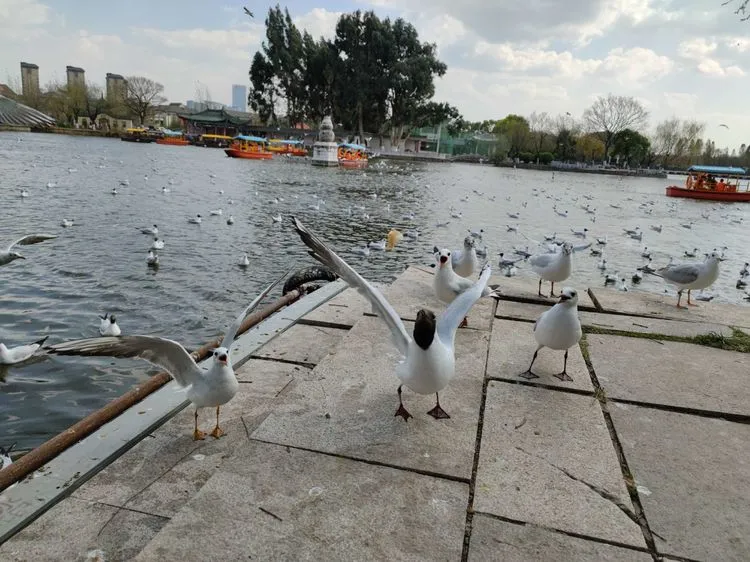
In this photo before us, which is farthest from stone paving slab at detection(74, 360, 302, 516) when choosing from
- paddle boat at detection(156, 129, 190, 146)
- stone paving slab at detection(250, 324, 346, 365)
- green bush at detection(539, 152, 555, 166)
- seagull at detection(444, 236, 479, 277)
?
green bush at detection(539, 152, 555, 166)

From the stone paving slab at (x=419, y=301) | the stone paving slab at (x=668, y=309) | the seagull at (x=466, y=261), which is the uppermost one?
the seagull at (x=466, y=261)

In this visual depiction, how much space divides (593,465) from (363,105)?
64.1 m

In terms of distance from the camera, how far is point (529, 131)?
87812 mm

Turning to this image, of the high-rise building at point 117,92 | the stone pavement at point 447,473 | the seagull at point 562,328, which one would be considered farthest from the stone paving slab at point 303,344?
the high-rise building at point 117,92

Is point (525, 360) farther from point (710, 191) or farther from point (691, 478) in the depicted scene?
point (710, 191)

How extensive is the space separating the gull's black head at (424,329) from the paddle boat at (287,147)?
55.8 metres

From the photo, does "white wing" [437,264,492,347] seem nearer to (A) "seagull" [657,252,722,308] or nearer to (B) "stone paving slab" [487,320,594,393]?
(B) "stone paving slab" [487,320,594,393]

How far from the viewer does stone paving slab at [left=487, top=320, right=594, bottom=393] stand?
3.49m

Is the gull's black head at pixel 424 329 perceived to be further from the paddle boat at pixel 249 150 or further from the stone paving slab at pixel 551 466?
the paddle boat at pixel 249 150

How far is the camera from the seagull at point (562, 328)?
345cm

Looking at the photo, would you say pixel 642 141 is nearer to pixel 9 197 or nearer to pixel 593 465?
pixel 9 197

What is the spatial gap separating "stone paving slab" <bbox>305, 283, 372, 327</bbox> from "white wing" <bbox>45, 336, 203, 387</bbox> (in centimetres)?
203

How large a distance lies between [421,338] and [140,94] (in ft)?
329

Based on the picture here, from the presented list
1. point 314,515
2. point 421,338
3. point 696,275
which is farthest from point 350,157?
point 314,515
